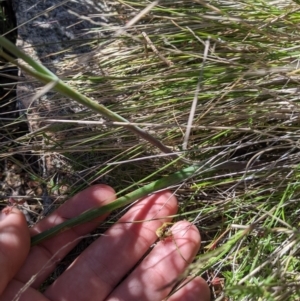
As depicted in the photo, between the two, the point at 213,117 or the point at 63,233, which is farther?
the point at 63,233

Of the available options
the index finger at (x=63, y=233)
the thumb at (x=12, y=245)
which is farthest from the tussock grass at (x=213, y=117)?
the thumb at (x=12, y=245)

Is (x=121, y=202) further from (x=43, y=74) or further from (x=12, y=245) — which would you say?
(x=43, y=74)

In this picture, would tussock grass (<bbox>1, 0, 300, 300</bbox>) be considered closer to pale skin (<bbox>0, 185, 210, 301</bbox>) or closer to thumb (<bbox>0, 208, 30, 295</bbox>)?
pale skin (<bbox>0, 185, 210, 301</bbox>)

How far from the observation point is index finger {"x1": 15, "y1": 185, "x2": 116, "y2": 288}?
4.12 feet

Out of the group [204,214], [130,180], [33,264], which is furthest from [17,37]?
[204,214]

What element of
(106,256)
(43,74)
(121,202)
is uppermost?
(43,74)

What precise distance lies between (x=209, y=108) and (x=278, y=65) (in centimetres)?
19

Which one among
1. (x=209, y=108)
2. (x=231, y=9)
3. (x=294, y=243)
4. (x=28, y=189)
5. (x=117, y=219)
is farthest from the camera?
(x=28, y=189)

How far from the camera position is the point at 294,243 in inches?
35.2

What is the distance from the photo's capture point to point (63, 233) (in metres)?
1.26

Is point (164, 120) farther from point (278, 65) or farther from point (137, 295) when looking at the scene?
point (137, 295)

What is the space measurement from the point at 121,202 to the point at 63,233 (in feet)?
→ 0.61

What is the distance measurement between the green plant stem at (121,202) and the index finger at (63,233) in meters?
0.03

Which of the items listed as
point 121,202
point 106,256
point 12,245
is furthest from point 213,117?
point 12,245
